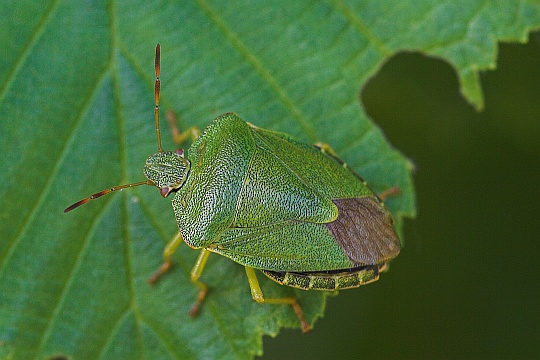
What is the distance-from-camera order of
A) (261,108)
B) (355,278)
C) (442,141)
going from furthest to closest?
(442,141) < (261,108) < (355,278)

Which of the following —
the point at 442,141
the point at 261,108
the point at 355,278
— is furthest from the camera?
the point at 442,141

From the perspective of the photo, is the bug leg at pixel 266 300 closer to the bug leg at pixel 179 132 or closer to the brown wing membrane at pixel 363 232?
the brown wing membrane at pixel 363 232

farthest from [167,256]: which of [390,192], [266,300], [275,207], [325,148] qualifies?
[390,192]

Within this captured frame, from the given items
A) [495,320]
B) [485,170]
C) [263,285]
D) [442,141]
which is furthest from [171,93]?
[495,320]

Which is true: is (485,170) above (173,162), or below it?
below

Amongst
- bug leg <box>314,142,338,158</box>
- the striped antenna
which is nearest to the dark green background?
bug leg <box>314,142,338,158</box>

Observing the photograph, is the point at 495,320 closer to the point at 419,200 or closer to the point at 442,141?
the point at 419,200

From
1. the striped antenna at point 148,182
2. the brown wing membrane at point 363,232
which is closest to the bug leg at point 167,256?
the striped antenna at point 148,182

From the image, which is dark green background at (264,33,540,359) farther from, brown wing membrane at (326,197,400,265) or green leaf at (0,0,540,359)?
brown wing membrane at (326,197,400,265)
